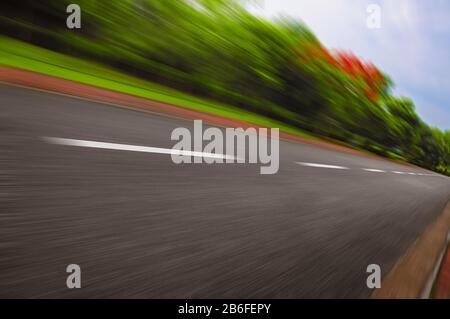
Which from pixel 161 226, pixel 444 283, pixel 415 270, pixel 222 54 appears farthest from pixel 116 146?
pixel 222 54

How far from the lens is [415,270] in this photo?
2141mm

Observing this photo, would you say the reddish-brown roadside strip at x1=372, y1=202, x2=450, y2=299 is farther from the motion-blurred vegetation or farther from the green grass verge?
the motion-blurred vegetation

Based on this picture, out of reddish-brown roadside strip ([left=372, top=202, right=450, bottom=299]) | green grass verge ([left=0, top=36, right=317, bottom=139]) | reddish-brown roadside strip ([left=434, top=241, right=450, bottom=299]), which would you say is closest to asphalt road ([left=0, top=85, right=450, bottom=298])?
reddish-brown roadside strip ([left=372, top=202, right=450, bottom=299])

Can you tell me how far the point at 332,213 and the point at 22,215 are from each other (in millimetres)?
2546

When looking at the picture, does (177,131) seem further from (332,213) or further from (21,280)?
(21,280)

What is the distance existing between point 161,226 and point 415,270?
1696 millimetres

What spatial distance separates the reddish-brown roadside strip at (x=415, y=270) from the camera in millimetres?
1781

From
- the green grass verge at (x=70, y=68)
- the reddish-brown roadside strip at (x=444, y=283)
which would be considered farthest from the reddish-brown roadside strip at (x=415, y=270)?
the green grass verge at (x=70, y=68)

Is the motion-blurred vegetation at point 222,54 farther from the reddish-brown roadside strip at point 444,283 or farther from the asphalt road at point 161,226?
the reddish-brown roadside strip at point 444,283

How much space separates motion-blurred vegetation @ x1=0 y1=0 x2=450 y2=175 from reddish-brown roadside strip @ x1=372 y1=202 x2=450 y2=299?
29.4 feet

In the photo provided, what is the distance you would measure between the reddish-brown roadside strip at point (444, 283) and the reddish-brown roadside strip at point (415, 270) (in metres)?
Result: 0.05

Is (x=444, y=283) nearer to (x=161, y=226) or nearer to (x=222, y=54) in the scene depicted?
(x=161, y=226)

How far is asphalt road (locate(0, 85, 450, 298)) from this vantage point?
56.6 inches
